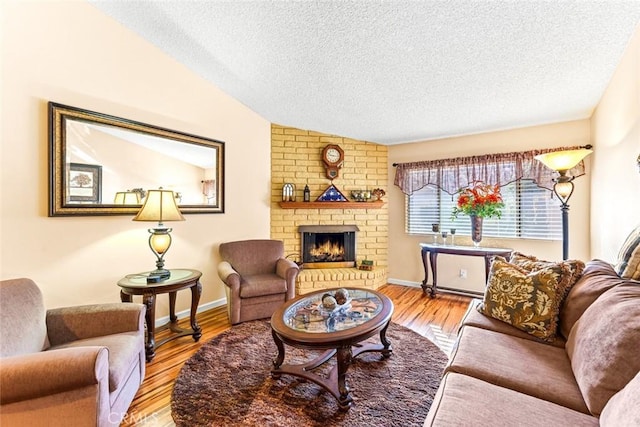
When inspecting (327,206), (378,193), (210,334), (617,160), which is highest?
(617,160)

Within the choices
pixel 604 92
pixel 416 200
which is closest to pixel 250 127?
pixel 416 200

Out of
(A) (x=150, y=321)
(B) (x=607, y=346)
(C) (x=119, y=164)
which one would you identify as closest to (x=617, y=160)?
(B) (x=607, y=346)

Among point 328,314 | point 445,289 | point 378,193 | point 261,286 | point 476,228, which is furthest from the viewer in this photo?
point 378,193

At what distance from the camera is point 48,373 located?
1.08 metres

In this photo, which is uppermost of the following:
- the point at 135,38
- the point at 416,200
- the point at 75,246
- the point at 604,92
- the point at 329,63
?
the point at 135,38

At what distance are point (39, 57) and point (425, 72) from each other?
2.99 metres

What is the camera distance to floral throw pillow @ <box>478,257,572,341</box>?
4.89ft

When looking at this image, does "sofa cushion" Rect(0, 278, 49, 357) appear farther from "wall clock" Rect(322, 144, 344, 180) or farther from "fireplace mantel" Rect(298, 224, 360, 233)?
"wall clock" Rect(322, 144, 344, 180)

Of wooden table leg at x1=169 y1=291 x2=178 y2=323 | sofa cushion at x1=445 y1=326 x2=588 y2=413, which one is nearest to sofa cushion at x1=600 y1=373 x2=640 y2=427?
sofa cushion at x1=445 y1=326 x2=588 y2=413

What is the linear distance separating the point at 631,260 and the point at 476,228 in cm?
200

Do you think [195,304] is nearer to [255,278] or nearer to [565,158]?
[255,278]

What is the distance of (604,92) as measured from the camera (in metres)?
2.50

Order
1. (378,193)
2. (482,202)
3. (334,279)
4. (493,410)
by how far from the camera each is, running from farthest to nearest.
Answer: (378,193) → (334,279) → (482,202) → (493,410)

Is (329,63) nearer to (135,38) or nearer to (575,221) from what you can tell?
(135,38)
